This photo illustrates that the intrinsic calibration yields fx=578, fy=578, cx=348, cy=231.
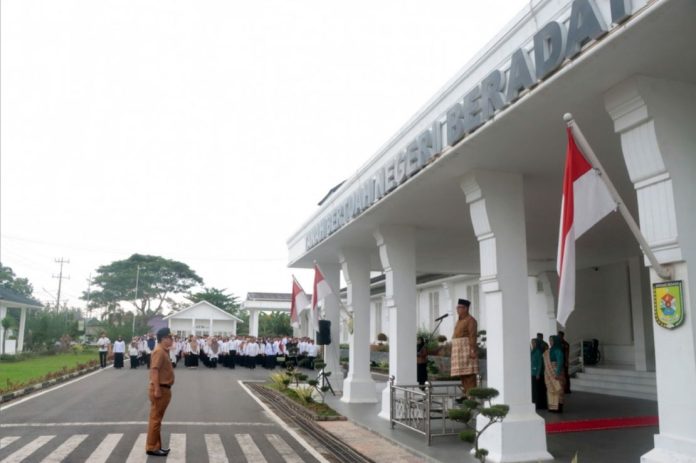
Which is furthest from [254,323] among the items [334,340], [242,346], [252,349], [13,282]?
[13,282]

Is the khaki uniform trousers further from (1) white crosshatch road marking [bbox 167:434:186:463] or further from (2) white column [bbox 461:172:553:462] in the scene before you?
(2) white column [bbox 461:172:553:462]

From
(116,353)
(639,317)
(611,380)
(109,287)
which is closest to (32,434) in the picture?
(611,380)

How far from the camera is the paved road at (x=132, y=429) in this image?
8102 millimetres

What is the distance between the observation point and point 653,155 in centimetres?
547

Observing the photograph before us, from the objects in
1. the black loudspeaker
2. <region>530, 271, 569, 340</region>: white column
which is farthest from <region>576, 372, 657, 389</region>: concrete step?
the black loudspeaker

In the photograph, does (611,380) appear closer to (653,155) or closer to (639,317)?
(639,317)

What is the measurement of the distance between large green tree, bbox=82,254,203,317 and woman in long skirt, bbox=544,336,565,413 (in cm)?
6125

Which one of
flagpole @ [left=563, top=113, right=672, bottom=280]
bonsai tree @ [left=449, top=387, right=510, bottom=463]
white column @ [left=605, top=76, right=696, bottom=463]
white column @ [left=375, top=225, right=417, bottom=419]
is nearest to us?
white column @ [left=605, top=76, right=696, bottom=463]

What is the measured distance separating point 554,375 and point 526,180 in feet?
15.8

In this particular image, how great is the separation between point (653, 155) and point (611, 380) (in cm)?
1254

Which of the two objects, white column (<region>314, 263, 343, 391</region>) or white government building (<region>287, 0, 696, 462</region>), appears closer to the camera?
white government building (<region>287, 0, 696, 462</region>)

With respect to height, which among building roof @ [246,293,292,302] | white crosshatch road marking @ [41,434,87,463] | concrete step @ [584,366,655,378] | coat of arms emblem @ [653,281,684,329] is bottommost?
white crosshatch road marking @ [41,434,87,463]

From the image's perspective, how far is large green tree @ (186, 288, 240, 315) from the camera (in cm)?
6919

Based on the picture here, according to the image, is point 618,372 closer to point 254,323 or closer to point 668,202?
point 668,202
